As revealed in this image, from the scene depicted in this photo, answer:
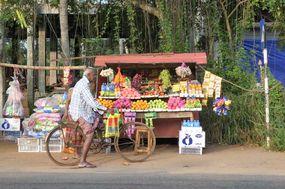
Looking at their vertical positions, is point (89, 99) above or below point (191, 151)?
above

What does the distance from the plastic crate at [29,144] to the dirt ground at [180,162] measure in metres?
0.21

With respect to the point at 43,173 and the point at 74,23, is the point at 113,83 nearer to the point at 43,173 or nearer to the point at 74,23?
the point at 43,173

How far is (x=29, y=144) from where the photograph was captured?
11.4m

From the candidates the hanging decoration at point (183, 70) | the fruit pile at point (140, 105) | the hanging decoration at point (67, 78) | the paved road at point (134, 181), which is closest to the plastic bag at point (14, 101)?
the hanging decoration at point (67, 78)

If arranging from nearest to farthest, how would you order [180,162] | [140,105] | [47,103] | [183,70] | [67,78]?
[180,162], [140,105], [183,70], [47,103], [67,78]

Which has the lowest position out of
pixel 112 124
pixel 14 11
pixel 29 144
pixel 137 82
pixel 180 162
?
pixel 180 162

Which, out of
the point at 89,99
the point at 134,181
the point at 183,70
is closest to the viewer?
the point at 134,181

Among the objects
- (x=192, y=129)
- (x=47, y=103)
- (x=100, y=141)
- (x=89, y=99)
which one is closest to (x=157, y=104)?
(x=192, y=129)

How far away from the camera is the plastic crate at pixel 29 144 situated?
11316mm

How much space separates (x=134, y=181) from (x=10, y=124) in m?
5.05

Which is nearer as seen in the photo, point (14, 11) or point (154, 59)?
point (154, 59)

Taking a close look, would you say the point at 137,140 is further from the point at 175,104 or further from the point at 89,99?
the point at 89,99

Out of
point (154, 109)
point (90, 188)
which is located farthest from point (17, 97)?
point (90, 188)

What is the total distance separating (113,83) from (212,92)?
2171mm
